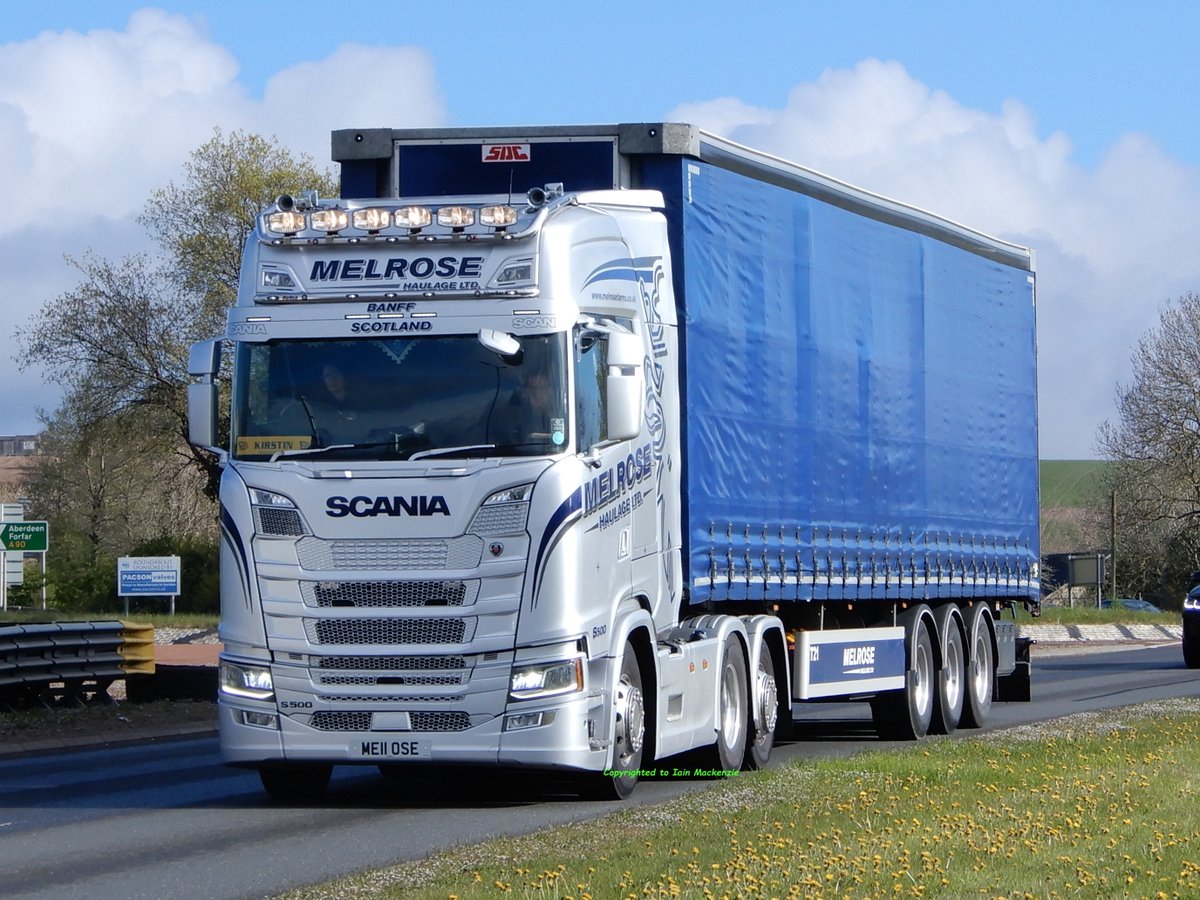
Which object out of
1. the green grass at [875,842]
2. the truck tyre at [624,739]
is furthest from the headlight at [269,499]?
the green grass at [875,842]

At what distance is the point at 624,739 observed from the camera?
38.4ft

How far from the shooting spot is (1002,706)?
2284 centimetres

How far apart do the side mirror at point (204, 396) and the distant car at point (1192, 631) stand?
2425 cm

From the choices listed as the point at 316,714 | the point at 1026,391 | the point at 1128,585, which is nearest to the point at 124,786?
the point at 316,714

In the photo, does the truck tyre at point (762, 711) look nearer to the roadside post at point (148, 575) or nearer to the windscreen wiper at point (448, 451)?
the windscreen wiper at point (448, 451)

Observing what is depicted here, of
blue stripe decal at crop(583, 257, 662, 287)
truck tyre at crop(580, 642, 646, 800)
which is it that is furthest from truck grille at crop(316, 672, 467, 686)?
blue stripe decal at crop(583, 257, 662, 287)

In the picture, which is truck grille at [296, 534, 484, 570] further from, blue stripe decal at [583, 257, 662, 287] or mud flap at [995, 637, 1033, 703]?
mud flap at [995, 637, 1033, 703]

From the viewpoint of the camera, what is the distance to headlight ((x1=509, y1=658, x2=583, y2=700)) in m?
11.0

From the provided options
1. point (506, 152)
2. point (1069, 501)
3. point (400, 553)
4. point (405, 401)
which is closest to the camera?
point (400, 553)

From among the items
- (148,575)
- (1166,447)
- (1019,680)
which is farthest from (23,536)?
(1166,447)

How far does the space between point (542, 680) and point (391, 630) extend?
94 centimetres

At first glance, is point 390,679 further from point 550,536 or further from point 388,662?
point 550,536

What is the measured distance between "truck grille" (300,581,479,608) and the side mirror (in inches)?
44.4

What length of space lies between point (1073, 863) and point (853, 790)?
127 inches
